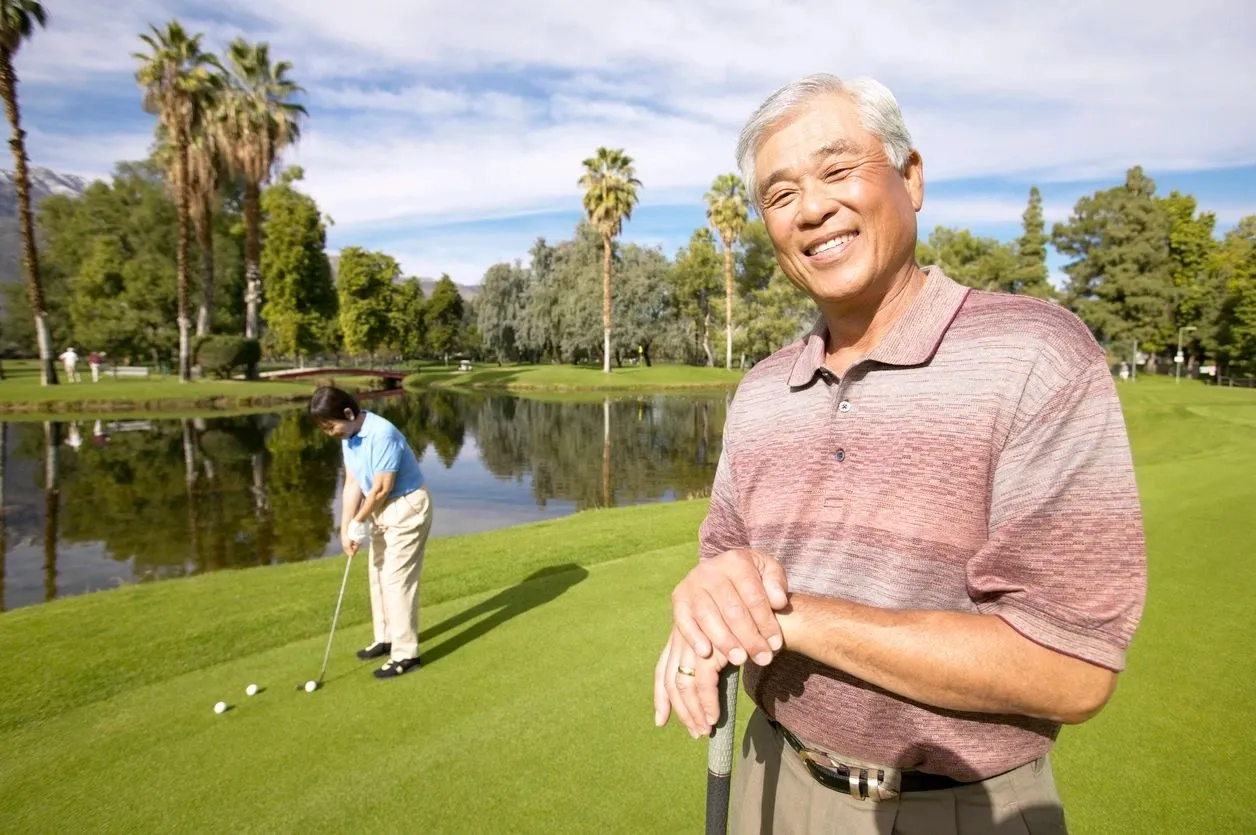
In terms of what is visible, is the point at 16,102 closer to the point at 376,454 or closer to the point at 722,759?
the point at 376,454

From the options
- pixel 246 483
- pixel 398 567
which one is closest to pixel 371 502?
pixel 398 567

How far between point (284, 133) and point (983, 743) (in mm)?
48964

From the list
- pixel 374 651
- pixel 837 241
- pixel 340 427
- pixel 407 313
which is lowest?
pixel 374 651

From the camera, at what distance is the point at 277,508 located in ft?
50.2

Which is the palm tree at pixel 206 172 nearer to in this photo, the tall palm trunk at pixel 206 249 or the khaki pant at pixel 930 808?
the tall palm trunk at pixel 206 249

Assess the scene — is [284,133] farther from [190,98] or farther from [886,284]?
[886,284]

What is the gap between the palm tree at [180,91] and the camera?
35719 millimetres

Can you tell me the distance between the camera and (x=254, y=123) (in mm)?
40719

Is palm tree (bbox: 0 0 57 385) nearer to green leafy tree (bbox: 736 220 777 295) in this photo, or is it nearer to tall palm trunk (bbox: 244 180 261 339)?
tall palm trunk (bbox: 244 180 261 339)

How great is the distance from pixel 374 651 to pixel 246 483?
46.4ft

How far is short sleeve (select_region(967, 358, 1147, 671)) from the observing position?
1.14 metres

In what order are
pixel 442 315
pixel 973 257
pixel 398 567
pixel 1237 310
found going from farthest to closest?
pixel 442 315
pixel 973 257
pixel 1237 310
pixel 398 567

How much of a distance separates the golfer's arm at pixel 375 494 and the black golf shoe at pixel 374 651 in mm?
1032

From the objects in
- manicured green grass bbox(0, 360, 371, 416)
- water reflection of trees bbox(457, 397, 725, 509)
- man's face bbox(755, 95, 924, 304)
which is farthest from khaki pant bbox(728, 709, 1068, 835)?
manicured green grass bbox(0, 360, 371, 416)
